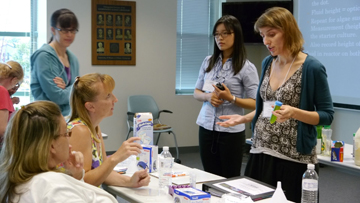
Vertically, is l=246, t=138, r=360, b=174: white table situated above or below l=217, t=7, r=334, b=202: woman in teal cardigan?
below

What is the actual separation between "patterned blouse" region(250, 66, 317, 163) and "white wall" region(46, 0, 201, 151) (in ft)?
13.2

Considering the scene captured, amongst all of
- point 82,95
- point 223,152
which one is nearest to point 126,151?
point 82,95

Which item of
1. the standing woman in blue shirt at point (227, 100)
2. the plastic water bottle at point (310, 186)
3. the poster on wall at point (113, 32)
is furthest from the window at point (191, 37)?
the plastic water bottle at point (310, 186)

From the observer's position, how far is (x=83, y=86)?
2.18 m

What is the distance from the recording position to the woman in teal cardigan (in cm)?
223

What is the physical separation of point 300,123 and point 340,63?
3.36 m

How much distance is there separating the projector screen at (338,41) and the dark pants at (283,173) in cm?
314

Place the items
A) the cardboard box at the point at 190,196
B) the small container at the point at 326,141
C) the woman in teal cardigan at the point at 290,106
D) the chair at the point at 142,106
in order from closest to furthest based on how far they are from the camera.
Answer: the cardboard box at the point at 190,196 → the woman in teal cardigan at the point at 290,106 → the small container at the point at 326,141 → the chair at the point at 142,106

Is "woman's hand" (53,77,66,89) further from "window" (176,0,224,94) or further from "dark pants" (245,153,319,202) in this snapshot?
"window" (176,0,224,94)

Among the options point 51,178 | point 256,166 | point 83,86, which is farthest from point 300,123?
point 51,178

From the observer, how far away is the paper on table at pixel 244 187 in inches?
78.9

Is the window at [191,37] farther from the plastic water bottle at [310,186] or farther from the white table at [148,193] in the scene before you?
the plastic water bottle at [310,186]

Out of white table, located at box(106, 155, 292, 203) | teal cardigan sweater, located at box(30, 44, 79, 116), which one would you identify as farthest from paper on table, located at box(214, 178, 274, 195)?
teal cardigan sweater, located at box(30, 44, 79, 116)

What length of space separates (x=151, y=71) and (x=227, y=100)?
3.56 m
